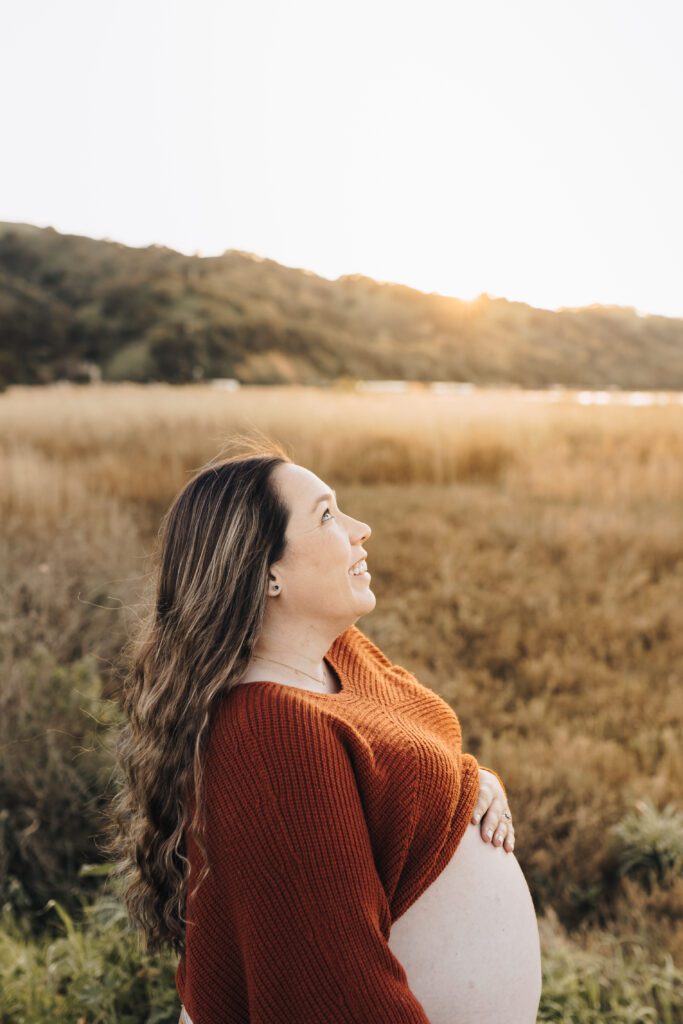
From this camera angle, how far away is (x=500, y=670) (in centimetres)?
609

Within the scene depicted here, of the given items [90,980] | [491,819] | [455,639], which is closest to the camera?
[491,819]

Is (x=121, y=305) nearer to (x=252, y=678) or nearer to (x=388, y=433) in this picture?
(x=388, y=433)

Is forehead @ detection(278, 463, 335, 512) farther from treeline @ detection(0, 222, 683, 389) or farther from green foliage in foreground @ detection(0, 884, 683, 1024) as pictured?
treeline @ detection(0, 222, 683, 389)

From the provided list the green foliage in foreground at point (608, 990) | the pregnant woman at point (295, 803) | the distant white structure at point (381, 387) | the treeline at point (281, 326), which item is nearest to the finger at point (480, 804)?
the pregnant woman at point (295, 803)

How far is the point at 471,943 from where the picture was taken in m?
1.64

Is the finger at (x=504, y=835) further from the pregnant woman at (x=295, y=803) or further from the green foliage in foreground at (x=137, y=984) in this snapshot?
the green foliage in foreground at (x=137, y=984)

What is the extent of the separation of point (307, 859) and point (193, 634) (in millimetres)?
459

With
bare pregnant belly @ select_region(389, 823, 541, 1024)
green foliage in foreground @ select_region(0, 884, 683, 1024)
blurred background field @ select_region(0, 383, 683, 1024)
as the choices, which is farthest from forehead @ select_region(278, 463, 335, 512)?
green foliage in foreground @ select_region(0, 884, 683, 1024)

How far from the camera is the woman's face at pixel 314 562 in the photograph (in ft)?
5.16

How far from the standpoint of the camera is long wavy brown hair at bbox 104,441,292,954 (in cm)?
148

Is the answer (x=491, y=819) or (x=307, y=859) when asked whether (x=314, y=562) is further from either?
(x=491, y=819)

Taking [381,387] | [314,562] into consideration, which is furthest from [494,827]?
[381,387]

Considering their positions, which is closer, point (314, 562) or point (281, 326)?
point (314, 562)

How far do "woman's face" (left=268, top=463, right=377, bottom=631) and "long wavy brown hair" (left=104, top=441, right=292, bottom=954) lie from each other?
0.09ft
